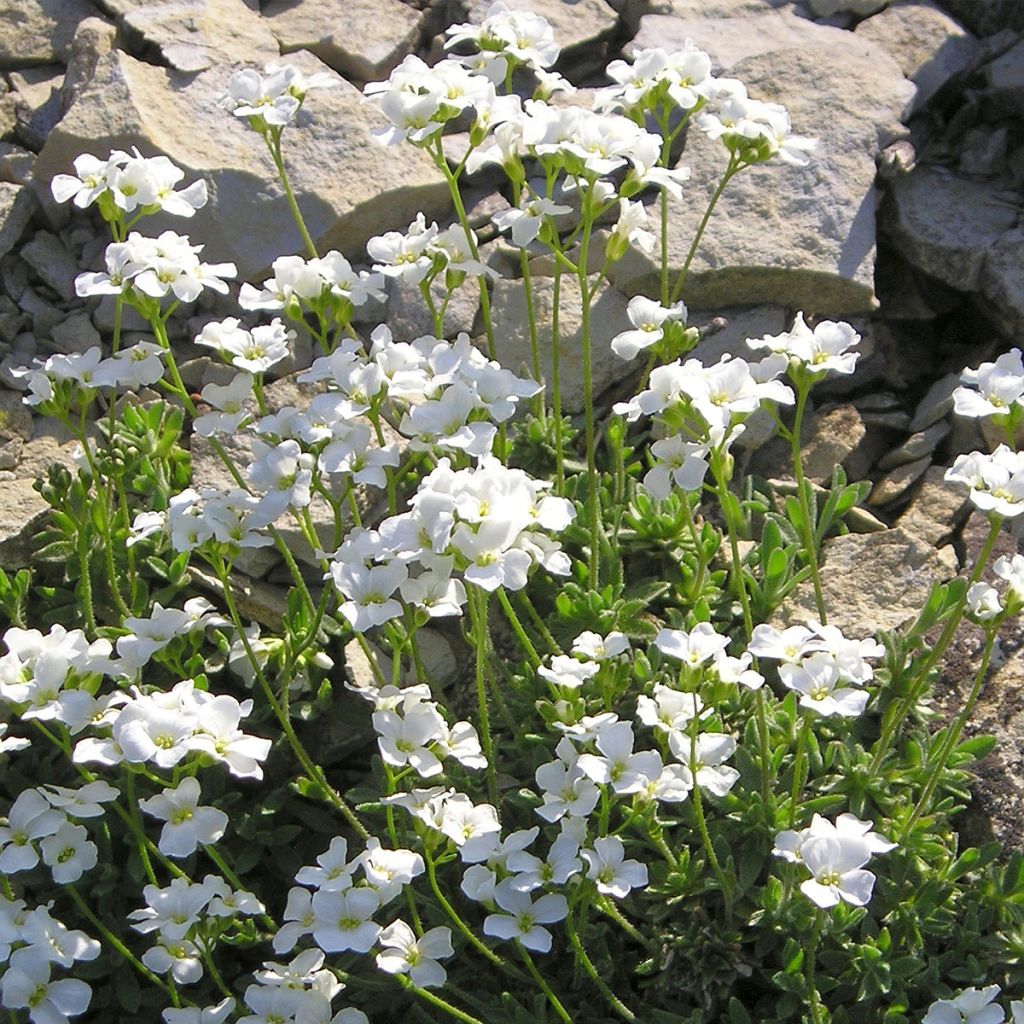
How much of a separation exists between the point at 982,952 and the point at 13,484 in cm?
345

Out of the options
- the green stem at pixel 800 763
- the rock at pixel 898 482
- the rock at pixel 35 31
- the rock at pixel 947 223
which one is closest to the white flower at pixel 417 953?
the green stem at pixel 800 763

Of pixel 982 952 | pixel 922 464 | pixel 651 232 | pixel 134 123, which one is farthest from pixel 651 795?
pixel 134 123

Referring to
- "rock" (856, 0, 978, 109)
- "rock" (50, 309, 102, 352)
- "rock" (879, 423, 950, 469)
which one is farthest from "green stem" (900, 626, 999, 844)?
"rock" (50, 309, 102, 352)

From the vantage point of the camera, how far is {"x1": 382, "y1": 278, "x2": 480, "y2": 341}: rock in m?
5.32

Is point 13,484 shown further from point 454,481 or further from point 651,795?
point 651,795

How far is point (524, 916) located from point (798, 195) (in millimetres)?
3140

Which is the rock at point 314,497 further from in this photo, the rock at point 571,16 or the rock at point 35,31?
the rock at point 35,31

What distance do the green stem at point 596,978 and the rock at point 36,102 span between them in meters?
4.04

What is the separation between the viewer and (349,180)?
5543 millimetres

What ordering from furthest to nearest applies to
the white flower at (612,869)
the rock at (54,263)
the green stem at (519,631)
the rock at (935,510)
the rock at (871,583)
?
the rock at (54,263), the rock at (935,510), the rock at (871,583), the green stem at (519,631), the white flower at (612,869)

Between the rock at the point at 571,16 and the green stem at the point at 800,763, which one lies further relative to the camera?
the rock at the point at 571,16

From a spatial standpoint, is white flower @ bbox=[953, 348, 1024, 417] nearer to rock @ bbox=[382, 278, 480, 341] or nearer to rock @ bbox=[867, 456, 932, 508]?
rock @ bbox=[867, 456, 932, 508]

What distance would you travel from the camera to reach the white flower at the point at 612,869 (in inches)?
134

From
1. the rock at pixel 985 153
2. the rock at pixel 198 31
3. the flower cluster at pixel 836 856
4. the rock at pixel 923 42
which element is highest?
the rock at pixel 923 42
